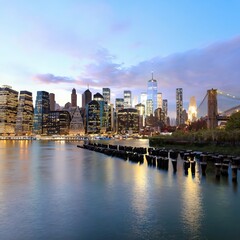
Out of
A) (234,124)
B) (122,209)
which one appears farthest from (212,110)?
(122,209)

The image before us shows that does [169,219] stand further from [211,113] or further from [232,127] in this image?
[211,113]

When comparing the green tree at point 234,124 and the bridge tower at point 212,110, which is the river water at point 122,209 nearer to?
the green tree at point 234,124

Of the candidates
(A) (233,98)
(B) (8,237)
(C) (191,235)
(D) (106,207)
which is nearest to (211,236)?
(C) (191,235)

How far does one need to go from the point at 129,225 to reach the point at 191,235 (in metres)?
3.37

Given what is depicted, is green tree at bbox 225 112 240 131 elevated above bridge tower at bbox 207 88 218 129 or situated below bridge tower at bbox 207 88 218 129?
below

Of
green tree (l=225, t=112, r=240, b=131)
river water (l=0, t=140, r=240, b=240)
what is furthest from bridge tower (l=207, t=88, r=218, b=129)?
river water (l=0, t=140, r=240, b=240)

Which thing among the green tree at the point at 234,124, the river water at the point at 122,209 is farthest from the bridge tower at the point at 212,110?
the river water at the point at 122,209

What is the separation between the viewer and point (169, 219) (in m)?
18.2

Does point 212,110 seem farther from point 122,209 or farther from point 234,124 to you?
point 122,209

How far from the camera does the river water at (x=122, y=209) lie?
16.2m

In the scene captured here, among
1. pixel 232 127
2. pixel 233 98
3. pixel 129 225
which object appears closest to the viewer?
pixel 129 225

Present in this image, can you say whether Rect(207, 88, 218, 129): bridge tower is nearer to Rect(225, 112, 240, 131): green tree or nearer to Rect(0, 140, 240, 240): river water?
Rect(225, 112, 240, 131): green tree

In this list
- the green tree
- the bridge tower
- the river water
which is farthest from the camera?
the bridge tower

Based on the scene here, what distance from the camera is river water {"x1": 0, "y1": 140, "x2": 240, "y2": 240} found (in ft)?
53.0
